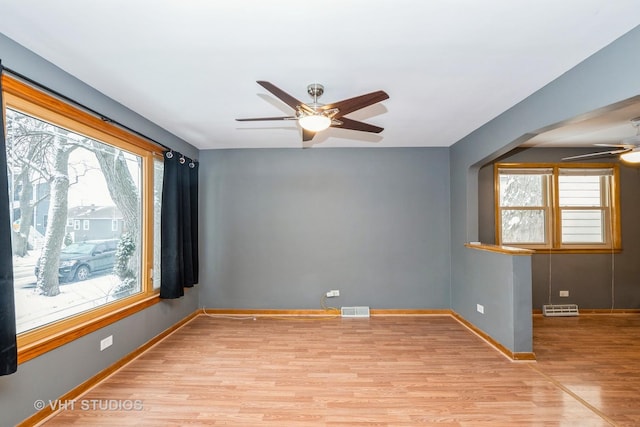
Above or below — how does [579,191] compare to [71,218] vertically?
above

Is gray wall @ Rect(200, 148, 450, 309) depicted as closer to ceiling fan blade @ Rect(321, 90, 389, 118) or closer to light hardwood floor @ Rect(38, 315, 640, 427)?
light hardwood floor @ Rect(38, 315, 640, 427)

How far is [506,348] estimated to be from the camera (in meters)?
3.02

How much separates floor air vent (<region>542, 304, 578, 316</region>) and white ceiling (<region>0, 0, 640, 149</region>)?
3.28 m

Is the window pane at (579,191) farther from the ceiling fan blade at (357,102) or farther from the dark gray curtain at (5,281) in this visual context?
the dark gray curtain at (5,281)

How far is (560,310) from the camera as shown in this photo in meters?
4.30

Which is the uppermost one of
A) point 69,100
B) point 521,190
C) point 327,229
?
point 69,100

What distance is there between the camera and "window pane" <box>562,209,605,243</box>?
4.47m

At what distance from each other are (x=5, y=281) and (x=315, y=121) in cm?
218

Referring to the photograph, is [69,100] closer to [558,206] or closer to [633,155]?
[633,155]

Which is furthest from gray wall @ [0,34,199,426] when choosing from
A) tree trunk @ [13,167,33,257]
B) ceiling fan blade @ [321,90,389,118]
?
ceiling fan blade @ [321,90,389,118]

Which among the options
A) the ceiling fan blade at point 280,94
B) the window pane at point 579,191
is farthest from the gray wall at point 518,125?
the ceiling fan blade at point 280,94

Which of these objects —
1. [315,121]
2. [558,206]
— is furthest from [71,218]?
[558,206]

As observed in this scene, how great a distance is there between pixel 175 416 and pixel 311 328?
6.62ft

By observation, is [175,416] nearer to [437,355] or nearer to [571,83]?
[437,355]
